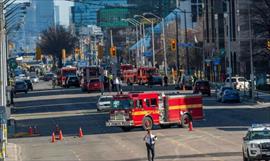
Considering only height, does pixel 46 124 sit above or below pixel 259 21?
below

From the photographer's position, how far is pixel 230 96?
7744cm

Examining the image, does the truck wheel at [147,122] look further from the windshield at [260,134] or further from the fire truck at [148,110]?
the windshield at [260,134]

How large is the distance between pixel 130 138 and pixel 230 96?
3213cm

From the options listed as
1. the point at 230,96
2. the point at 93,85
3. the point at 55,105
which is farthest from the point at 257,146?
the point at 93,85

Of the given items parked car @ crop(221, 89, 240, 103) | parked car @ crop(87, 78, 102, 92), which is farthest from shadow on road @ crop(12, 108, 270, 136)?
parked car @ crop(87, 78, 102, 92)

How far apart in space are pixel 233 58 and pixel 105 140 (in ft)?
279

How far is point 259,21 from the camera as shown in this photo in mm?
92688

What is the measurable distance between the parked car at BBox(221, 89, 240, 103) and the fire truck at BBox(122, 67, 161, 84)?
39.5m

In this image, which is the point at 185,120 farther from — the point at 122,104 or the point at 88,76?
the point at 88,76

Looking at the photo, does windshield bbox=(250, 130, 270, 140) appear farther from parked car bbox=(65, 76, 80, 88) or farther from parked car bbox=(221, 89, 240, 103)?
parked car bbox=(65, 76, 80, 88)

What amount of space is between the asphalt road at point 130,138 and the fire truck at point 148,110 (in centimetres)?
63

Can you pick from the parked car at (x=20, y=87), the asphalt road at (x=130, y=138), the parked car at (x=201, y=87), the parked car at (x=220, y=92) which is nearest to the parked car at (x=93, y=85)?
the parked car at (x=20, y=87)

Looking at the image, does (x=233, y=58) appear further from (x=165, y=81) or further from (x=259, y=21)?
(x=259, y=21)

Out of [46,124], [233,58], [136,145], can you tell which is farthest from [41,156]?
[233,58]
